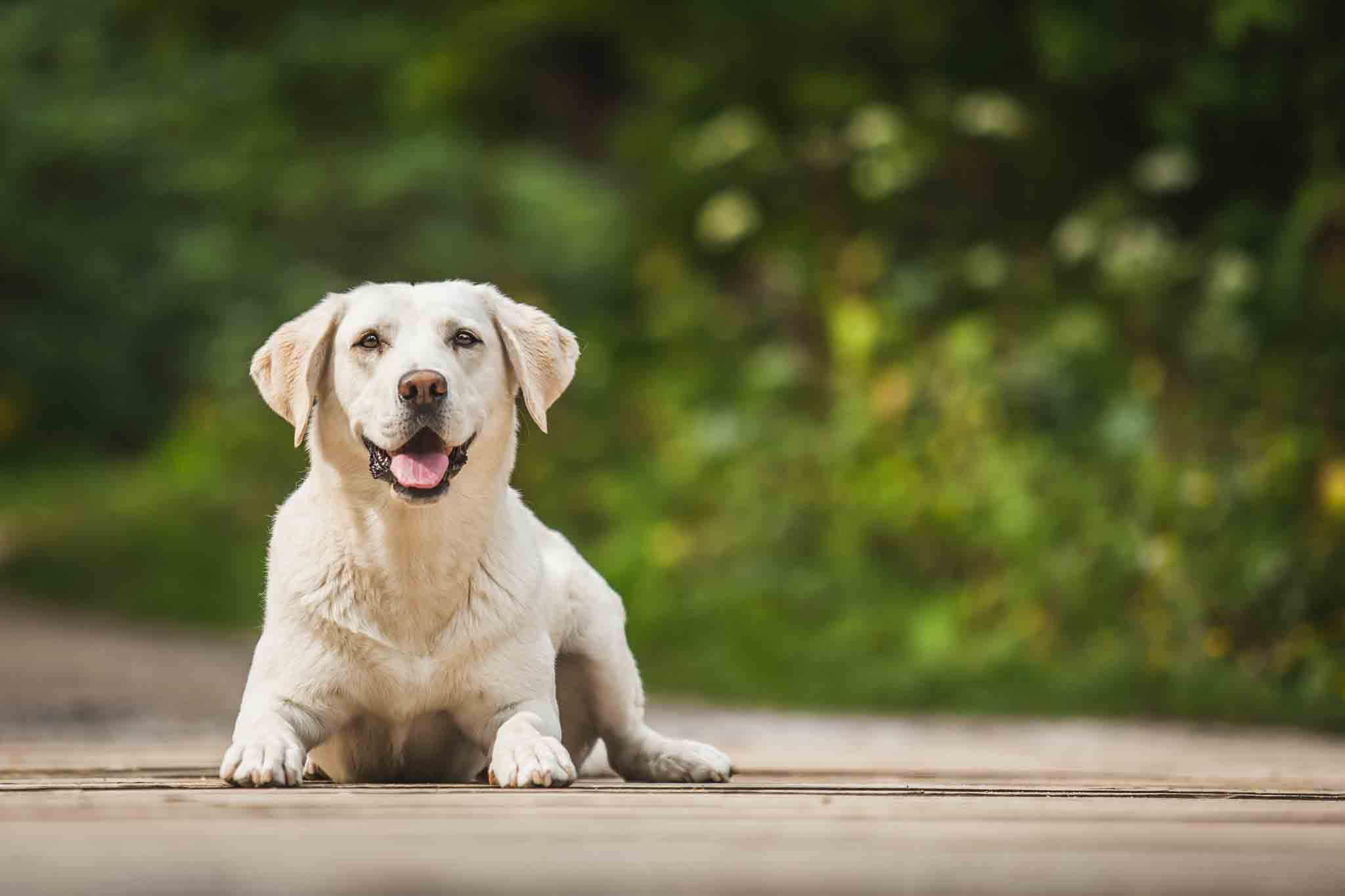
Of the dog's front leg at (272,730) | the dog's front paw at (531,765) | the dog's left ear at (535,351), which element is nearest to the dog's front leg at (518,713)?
the dog's front paw at (531,765)

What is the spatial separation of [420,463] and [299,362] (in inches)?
16.9

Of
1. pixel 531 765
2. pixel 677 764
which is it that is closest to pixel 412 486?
pixel 531 765

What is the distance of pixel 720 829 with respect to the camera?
2.89 meters

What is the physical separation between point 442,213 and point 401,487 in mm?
13110

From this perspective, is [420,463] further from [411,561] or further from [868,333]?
[868,333]

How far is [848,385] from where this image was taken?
34.0 ft

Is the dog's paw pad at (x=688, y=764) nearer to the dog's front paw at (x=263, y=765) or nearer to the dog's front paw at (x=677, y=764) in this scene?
the dog's front paw at (x=677, y=764)

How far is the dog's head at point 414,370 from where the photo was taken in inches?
152

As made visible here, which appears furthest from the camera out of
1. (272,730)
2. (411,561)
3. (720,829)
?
(411,561)

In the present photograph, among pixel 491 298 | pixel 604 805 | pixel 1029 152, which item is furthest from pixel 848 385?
pixel 604 805

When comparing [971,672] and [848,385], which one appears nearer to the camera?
[971,672]

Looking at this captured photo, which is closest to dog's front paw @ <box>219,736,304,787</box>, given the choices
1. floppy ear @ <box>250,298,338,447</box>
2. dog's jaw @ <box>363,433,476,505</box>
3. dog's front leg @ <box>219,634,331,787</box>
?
dog's front leg @ <box>219,634,331,787</box>

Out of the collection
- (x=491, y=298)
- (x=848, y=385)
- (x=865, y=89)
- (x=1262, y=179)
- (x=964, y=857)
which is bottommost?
(x=964, y=857)

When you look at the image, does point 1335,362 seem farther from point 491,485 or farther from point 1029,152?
point 491,485
